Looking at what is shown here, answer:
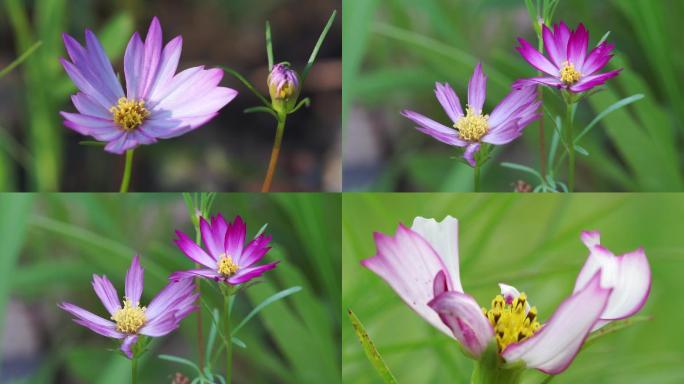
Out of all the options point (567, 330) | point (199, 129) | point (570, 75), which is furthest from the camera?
point (199, 129)

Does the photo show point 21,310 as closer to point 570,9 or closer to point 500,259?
Answer: point 500,259

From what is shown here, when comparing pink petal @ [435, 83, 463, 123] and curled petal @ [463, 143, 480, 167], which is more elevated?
pink petal @ [435, 83, 463, 123]

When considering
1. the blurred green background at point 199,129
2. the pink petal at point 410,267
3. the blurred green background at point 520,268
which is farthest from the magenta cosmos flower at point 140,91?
the blurred green background at point 199,129

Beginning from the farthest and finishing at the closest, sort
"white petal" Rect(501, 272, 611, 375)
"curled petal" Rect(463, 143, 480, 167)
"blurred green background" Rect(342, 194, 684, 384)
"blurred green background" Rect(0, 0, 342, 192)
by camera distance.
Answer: "blurred green background" Rect(0, 0, 342, 192), "blurred green background" Rect(342, 194, 684, 384), "curled petal" Rect(463, 143, 480, 167), "white petal" Rect(501, 272, 611, 375)

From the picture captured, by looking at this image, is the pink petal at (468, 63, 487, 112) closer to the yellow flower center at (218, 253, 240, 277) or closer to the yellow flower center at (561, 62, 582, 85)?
the yellow flower center at (561, 62, 582, 85)

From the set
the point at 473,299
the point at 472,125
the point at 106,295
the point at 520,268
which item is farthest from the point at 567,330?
the point at 520,268

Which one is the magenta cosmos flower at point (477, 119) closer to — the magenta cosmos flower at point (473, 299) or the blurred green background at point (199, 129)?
the magenta cosmos flower at point (473, 299)


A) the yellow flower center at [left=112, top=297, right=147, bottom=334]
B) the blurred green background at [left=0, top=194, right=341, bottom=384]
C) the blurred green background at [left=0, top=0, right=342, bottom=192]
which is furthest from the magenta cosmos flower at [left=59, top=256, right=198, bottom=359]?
the blurred green background at [left=0, top=0, right=342, bottom=192]

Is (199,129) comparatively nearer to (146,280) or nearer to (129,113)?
(146,280)
